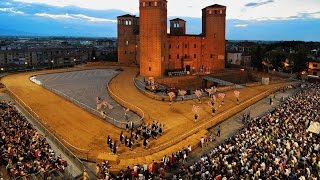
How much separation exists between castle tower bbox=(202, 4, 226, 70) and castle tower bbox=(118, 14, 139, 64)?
17846 mm

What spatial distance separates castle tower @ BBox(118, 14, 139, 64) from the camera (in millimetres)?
76188

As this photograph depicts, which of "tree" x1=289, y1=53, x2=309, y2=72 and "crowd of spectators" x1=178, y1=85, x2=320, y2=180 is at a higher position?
"tree" x1=289, y1=53, x2=309, y2=72

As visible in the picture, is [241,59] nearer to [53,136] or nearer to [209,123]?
[209,123]

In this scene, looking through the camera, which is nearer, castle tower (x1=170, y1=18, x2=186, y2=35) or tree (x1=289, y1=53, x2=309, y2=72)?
tree (x1=289, y1=53, x2=309, y2=72)

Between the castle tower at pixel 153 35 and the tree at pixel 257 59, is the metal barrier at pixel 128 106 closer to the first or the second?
the castle tower at pixel 153 35

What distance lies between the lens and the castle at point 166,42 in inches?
2283

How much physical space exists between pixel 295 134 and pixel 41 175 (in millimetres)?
20463

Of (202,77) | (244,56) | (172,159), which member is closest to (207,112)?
(172,159)

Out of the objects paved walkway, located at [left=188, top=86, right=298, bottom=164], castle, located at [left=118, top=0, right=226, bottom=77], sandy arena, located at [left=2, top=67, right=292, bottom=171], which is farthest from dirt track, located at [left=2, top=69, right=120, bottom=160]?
castle, located at [left=118, top=0, right=226, bottom=77]

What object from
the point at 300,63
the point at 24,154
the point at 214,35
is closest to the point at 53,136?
the point at 24,154

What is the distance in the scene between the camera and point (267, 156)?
69.7 feet

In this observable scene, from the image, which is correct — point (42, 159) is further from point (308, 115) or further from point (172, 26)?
point (172, 26)

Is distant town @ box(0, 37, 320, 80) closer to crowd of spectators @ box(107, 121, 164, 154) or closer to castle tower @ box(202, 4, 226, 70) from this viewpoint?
castle tower @ box(202, 4, 226, 70)

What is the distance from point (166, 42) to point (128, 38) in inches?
725
